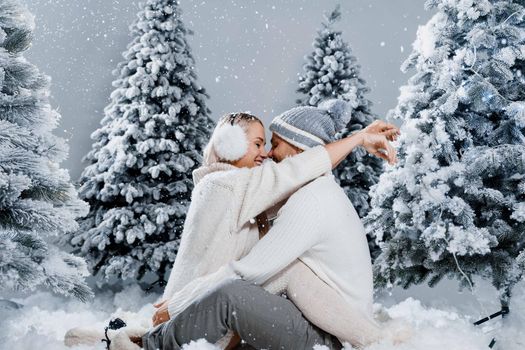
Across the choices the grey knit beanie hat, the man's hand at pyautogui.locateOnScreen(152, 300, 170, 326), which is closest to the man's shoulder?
the grey knit beanie hat

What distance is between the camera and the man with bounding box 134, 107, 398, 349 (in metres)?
2.82

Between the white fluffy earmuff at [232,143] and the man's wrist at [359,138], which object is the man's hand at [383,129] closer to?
the man's wrist at [359,138]

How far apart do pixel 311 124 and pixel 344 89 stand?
960 cm

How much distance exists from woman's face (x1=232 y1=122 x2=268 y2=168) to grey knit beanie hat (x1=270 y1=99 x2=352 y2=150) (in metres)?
0.11

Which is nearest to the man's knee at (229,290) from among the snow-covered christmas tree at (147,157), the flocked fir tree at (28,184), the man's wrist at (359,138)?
the man's wrist at (359,138)

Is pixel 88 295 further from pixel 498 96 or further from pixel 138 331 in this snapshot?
pixel 498 96

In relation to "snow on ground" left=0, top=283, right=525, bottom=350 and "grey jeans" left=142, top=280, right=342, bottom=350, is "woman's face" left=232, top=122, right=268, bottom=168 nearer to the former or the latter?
"grey jeans" left=142, top=280, right=342, bottom=350

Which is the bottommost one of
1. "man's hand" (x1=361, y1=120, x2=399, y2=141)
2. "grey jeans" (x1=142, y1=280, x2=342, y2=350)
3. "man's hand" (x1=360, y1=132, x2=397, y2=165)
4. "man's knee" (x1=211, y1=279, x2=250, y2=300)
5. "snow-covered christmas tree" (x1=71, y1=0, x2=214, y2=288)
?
"snow-covered christmas tree" (x1=71, y1=0, x2=214, y2=288)

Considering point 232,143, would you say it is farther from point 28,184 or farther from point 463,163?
point 463,163

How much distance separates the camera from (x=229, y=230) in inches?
131

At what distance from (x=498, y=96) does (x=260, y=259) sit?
492cm

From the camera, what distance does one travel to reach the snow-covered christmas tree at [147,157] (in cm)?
1055

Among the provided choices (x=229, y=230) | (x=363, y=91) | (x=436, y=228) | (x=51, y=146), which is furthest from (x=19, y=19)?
(x=363, y=91)

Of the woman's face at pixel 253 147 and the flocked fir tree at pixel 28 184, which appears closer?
the woman's face at pixel 253 147
